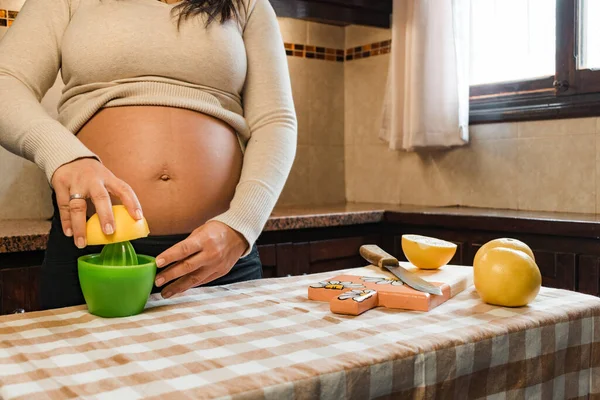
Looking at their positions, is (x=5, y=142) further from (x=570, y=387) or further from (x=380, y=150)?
(x=380, y=150)

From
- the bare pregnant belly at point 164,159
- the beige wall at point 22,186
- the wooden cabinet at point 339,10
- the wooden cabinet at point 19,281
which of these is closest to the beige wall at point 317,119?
the wooden cabinet at point 339,10

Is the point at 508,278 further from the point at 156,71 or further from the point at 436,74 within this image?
the point at 436,74

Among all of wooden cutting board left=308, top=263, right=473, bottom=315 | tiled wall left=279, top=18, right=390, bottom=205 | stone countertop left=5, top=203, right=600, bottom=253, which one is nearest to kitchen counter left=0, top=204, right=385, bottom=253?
stone countertop left=5, top=203, right=600, bottom=253

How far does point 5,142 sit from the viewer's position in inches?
40.6

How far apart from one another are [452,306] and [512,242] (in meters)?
0.16

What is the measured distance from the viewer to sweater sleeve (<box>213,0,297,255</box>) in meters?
1.03

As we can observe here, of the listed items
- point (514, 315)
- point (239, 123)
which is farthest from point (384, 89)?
point (514, 315)

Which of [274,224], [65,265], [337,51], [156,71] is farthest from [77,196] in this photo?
[337,51]

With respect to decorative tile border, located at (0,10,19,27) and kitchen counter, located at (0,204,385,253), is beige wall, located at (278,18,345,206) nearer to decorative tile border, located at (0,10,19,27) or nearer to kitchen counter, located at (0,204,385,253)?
kitchen counter, located at (0,204,385,253)

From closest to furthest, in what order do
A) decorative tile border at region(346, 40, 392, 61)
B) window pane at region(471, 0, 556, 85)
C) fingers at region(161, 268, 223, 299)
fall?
fingers at region(161, 268, 223, 299), window pane at region(471, 0, 556, 85), decorative tile border at region(346, 40, 392, 61)

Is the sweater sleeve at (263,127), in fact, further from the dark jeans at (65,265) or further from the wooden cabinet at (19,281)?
the wooden cabinet at (19,281)

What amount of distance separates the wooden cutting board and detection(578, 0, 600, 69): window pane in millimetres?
1244

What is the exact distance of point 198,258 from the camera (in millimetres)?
909

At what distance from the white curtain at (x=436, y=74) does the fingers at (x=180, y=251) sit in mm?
1485
